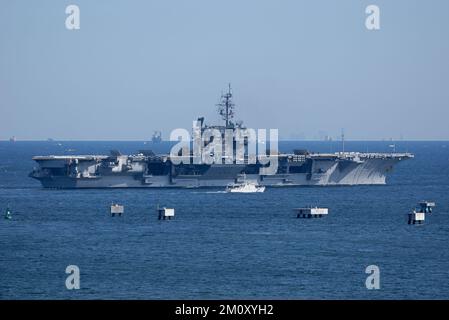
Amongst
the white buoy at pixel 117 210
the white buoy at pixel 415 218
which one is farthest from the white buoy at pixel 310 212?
the white buoy at pixel 117 210

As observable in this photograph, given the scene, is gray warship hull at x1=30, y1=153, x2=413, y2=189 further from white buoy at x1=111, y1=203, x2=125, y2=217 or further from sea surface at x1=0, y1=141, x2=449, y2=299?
white buoy at x1=111, y1=203, x2=125, y2=217

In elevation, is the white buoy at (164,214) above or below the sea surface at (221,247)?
above

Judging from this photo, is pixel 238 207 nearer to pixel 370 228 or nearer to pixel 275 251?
pixel 370 228

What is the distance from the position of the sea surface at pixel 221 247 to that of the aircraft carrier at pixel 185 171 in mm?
4742

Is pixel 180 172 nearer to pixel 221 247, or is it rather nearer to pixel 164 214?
pixel 164 214

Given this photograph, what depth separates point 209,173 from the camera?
9394 centimetres

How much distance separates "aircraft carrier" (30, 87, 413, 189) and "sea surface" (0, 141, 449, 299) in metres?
4.74

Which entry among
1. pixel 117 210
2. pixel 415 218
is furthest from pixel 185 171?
pixel 415 218

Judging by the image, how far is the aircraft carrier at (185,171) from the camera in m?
92.8

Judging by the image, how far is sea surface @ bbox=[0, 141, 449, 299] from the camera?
4100 cm

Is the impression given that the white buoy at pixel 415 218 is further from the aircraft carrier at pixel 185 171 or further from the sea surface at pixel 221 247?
the aircraft carrier at pixel 185 171
